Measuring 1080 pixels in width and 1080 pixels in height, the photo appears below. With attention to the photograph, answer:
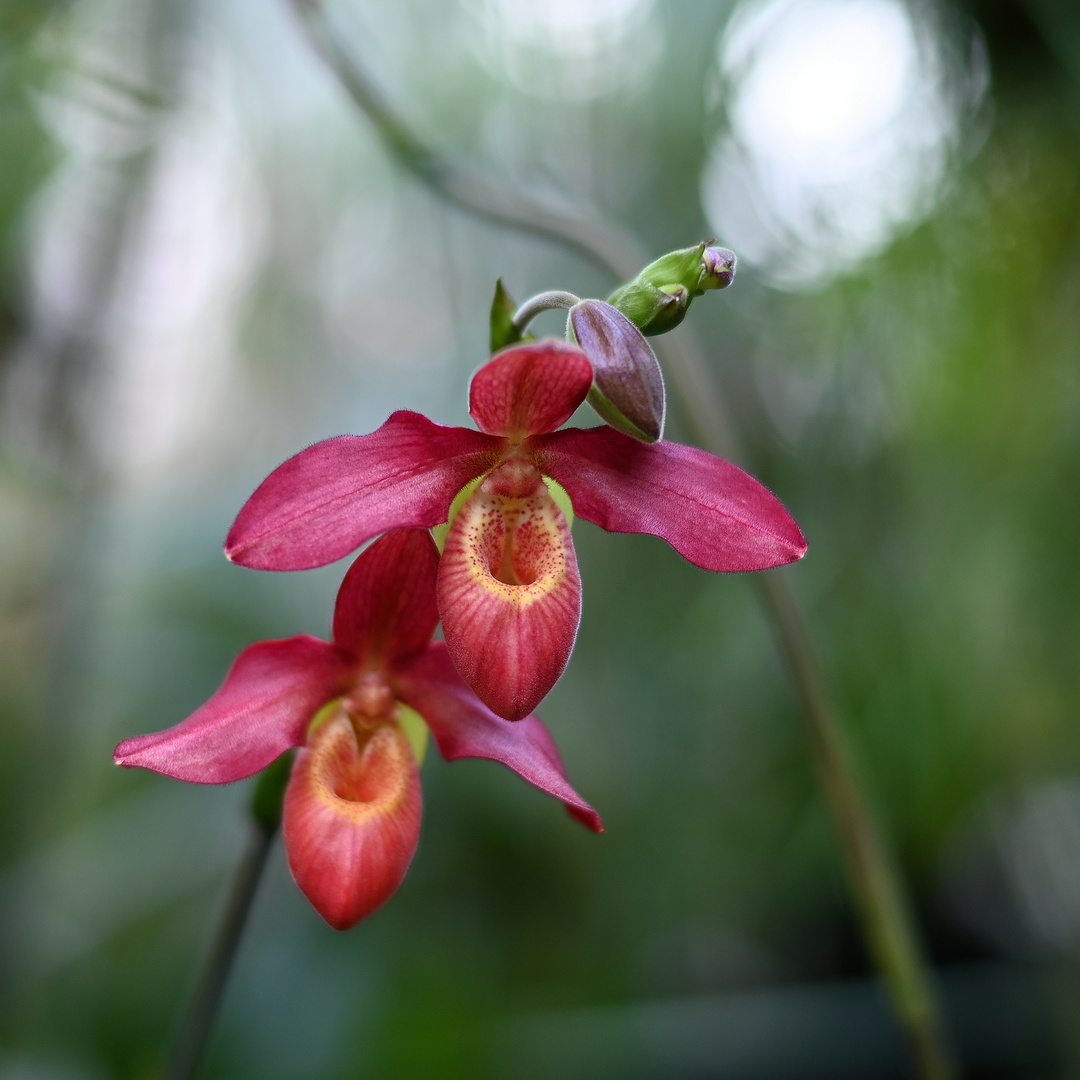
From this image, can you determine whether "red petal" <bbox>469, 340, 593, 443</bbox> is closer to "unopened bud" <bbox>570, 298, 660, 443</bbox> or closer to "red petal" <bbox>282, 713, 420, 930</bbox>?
"unopened bud" <bbox>570, 298, 660, 443</bbox>

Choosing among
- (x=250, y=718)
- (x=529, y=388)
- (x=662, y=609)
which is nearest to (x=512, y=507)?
→ (x=529, y=388)

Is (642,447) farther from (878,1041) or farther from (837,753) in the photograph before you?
(878,1041)

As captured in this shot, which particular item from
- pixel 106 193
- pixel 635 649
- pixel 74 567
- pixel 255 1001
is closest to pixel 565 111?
pixel 106 193

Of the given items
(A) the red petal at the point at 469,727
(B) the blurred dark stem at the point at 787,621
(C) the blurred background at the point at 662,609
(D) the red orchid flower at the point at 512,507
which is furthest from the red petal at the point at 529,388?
(C) the blurred background at the point at 662,609

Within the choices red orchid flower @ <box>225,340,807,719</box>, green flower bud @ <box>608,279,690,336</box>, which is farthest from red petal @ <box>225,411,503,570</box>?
green flower bud @ <box>608,279,690,336</box>

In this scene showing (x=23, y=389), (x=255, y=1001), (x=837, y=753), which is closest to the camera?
(x=837, y=753)

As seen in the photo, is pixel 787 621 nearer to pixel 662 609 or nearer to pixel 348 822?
pixel 348 822
